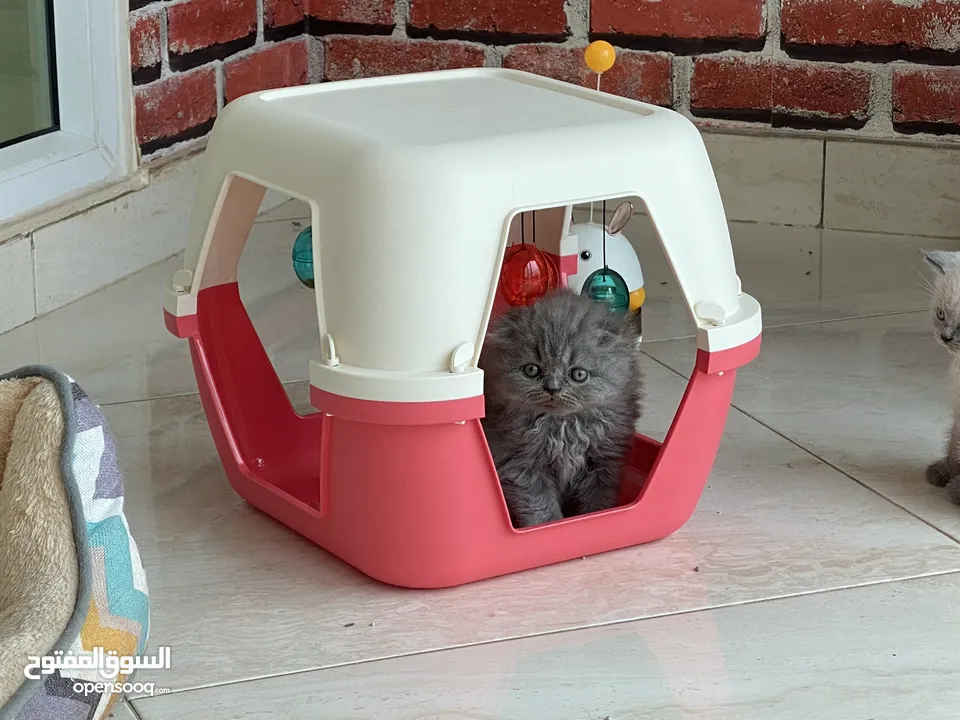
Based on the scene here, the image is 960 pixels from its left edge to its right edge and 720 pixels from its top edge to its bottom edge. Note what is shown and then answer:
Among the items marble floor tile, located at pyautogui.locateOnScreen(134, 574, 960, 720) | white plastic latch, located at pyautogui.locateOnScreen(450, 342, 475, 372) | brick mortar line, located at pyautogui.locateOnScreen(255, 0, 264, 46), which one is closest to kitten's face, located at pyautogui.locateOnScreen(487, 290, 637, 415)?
white plastic latch, located at pyautogui.locateOnScreen(450, 342, 475, 372)

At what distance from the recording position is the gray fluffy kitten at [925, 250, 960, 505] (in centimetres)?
135

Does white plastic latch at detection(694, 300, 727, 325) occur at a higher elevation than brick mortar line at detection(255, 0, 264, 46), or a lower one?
lower

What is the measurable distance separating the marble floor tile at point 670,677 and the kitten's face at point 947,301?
289 mm

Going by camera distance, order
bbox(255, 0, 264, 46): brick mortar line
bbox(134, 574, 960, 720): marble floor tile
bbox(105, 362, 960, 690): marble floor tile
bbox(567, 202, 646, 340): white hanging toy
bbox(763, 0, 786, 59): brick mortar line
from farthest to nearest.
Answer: bbox(255, 0, 264, 46): brick mortar line
bbox(763, 0, 786, 59): brick mortar line
bbox(567, 202, 646, 340): white hanging toy
bbox(105, 362, 960, 690): marble floor tile
bbox(134, 574, 960, 720): marble floor tile

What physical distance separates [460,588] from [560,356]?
0.24 m

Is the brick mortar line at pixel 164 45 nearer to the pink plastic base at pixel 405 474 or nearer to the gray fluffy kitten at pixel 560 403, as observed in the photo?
the pink plastic base at pixel 405 474

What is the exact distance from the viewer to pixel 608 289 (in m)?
1.45

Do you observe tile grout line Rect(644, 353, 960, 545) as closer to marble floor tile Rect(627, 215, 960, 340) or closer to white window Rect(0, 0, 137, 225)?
marble floor tile Rect(627, 215, 960, 340)

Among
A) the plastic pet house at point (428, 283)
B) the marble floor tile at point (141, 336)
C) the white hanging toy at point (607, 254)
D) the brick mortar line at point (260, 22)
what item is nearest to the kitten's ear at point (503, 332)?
the plastic pet house at point (428, 283)

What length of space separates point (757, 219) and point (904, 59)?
1.19 feet

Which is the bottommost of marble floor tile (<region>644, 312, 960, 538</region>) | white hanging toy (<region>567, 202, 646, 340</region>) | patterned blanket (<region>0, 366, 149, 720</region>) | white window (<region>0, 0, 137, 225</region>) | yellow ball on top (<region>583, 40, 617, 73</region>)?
marble floor tile (<region>644, 312, 960, 538</region>)

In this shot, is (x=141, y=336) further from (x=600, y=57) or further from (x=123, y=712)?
(x=123, y=712)

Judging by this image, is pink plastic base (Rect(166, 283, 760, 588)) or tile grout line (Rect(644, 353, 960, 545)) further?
tile grout line (Rect(644, 353, 960, 545))

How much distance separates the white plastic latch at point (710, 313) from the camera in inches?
48.6
